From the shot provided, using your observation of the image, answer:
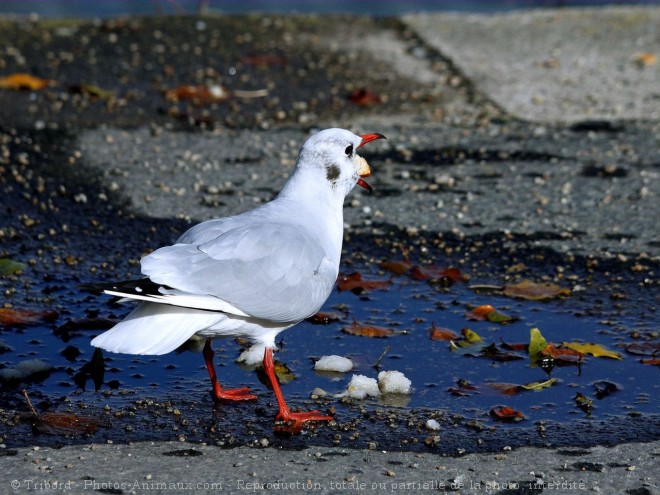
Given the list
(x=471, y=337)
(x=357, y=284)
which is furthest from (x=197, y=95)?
(x=471, y=337)

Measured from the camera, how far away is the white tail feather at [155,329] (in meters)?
3.98

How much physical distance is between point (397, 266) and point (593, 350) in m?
1.40

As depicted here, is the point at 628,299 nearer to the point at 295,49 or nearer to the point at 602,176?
the point at 602,176

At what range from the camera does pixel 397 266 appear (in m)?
6.05

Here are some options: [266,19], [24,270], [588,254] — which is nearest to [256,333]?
[24,270]

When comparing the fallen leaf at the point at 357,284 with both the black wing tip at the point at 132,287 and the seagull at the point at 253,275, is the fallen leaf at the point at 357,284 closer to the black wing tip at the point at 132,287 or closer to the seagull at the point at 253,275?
the seagull at the point at 253,275

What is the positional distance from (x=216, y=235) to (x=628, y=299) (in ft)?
7.80

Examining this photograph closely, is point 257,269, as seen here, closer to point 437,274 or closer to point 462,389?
point 462,389

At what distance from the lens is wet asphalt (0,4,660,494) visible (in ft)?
12.7

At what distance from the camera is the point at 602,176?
24.4ft

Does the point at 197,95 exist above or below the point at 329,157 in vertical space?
below

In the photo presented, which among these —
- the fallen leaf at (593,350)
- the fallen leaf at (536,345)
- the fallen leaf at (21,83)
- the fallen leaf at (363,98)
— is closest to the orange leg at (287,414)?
the fallen leaf at (536,345)

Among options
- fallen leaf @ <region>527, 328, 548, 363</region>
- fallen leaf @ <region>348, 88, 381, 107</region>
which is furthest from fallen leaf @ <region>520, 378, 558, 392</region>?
fallen leaf @ <region>348, 88, 381, 107</region>

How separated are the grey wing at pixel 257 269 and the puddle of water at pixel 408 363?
0.46 metres
